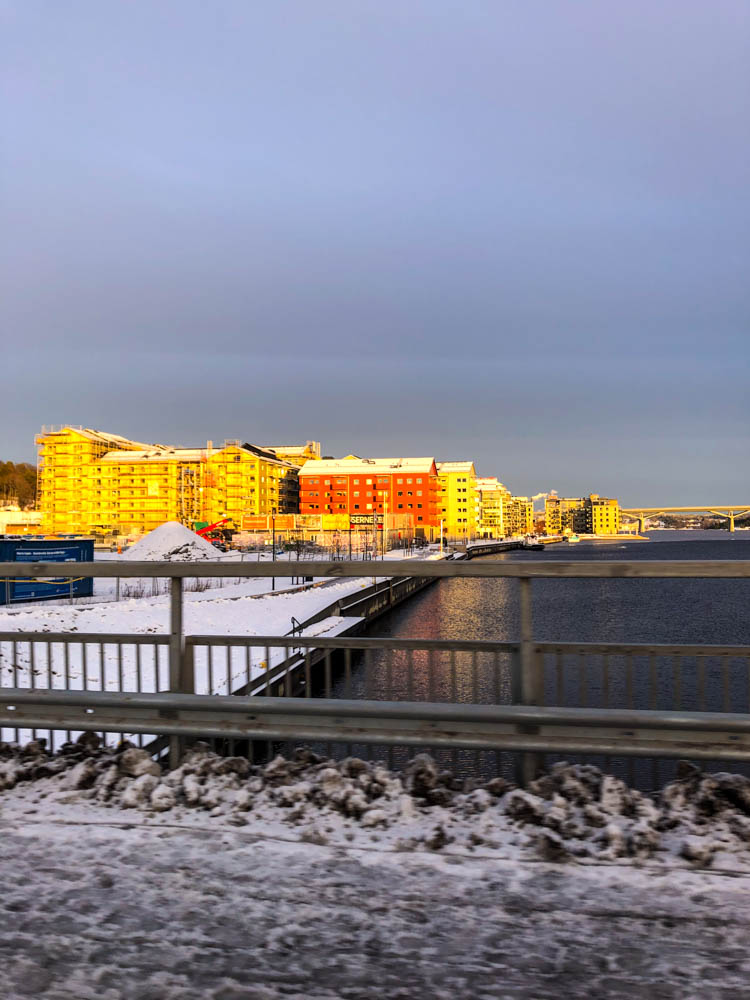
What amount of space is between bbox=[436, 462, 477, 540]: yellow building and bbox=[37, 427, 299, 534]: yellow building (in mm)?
40979

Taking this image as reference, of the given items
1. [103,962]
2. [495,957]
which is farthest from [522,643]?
[103,962]

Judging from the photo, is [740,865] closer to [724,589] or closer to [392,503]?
[724,589]

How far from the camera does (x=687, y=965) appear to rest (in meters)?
2.87

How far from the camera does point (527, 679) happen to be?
15.2 ft

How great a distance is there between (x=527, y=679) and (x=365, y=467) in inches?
6071

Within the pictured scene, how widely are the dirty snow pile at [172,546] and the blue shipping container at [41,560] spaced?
14750 millimetres

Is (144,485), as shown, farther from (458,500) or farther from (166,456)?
(458,500)

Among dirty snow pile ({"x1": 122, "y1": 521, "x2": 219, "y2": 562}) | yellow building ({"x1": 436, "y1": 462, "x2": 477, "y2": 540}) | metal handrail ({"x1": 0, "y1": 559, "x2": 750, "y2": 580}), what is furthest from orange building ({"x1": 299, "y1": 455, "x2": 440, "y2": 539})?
metal handrail ({"x1": 0, "y1": 559, "x2": 750, "y2": 580})

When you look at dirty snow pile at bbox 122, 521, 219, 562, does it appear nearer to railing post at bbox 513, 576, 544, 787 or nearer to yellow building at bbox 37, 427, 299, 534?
railing post at bbox 513, 576, 544, 787

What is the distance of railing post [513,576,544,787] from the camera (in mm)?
4535

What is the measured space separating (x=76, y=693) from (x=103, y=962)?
2278mm

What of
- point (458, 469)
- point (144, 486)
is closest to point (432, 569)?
point (144, 486)

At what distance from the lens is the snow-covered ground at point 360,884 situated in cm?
283

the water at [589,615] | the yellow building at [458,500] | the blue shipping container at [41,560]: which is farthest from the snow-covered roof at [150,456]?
the blue shipping container at [41,560]
